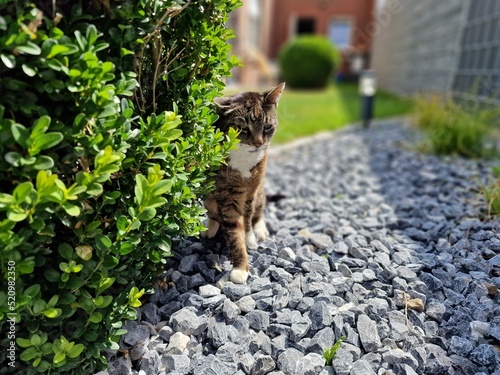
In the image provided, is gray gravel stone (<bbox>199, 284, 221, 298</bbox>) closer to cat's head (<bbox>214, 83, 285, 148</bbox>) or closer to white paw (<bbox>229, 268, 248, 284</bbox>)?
white paw (<bbox>229, 268, 248, 284</bbox>)

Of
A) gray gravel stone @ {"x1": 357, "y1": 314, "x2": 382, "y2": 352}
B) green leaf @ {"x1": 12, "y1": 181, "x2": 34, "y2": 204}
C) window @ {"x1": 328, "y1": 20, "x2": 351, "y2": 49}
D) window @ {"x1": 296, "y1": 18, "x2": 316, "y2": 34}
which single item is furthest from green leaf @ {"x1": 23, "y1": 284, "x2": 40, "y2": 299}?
window @ {"x1": 296, "y1": 18, "x2": 316, "y2": 34}

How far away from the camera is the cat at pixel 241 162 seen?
6.89ft

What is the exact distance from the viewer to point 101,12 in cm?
142

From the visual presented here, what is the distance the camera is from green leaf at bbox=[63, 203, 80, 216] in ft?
4.15

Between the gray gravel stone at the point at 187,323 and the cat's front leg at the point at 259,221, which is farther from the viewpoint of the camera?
the cat's front leg at the point at 259,221

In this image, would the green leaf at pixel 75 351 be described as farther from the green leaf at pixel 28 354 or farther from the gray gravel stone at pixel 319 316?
the gray gravel stone at pixel 319 316

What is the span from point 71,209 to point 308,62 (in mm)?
14541

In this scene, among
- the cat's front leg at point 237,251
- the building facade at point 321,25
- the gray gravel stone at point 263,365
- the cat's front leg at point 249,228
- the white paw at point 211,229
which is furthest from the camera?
the building facade at point 321,25

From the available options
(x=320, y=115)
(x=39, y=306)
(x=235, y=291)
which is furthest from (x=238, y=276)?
(x=320, y=115)

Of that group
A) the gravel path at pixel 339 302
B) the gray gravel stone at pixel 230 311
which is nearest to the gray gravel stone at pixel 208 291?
the gravel path at pixel 339 302

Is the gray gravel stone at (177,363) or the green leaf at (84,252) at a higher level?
the green leaf at (84,252)

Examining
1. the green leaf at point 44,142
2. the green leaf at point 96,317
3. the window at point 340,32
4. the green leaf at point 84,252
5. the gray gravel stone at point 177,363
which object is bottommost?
the gray gravel stone at point 177,363

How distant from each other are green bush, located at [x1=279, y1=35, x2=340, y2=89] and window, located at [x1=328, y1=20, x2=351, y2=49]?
253 inches

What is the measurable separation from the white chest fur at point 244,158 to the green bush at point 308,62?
1341 centimetres
